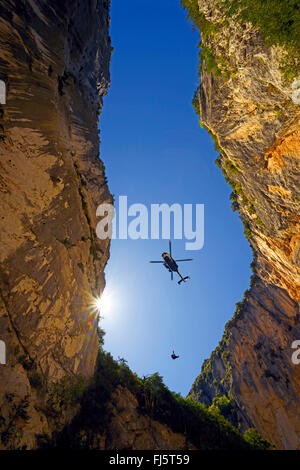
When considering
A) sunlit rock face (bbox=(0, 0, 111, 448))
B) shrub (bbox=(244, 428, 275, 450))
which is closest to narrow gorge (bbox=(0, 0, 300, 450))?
sunlit rock face (bbox=(0, 0, 111, 448))

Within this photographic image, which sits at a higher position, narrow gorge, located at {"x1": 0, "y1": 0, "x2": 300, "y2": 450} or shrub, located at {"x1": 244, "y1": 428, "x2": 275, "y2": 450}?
narrow gorge, located at {"x1": 0, "y1": 0, "x2": 300, "y2": 450}

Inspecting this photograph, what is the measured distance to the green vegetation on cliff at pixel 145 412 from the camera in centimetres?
1006

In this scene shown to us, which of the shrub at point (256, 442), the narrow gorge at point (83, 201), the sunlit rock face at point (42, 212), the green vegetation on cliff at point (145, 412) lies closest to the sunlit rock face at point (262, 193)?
the narrow gorge at point (83, 201)

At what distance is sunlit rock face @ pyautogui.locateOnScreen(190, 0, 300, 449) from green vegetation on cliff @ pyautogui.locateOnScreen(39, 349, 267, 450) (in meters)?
7.15

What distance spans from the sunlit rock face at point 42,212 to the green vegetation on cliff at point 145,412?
1.58 meters

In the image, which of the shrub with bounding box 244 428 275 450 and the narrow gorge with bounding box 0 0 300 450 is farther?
the shrub with bounding box 244 428 275 450

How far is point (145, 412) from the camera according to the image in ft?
40.7

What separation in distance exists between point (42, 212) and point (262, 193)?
13.1 m

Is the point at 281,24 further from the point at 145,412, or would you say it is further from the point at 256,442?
the point at 256,442

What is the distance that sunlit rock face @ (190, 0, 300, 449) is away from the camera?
997 centimetres

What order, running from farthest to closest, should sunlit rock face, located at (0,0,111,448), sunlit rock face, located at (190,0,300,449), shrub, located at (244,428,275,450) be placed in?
shrub, located at (244,428,275,450)
sunlit rock face, located at (190,0,300,449)
sunlit rock face, located at (0,0,111,448)

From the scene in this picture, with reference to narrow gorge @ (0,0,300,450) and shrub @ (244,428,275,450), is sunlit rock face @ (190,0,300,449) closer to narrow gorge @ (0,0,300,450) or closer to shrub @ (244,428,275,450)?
narrow gorge @ (0,0,300,450)

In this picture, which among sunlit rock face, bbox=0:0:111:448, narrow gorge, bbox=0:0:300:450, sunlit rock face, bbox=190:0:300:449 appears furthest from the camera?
sunlit rock face, bbox=190:0:300:449
